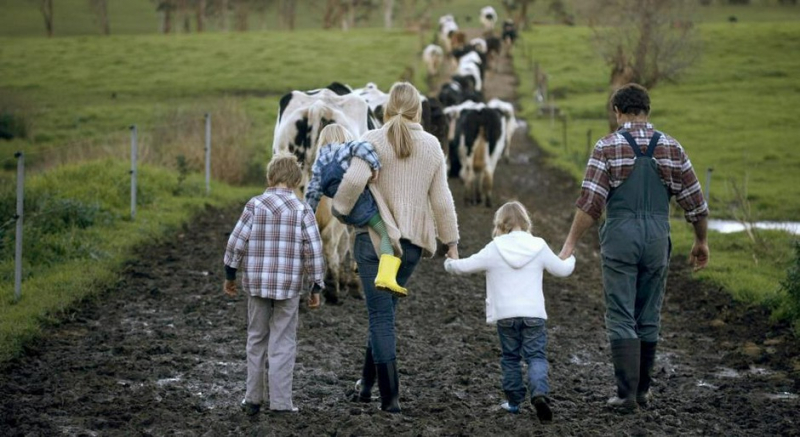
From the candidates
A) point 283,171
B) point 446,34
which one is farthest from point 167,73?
point 283,171

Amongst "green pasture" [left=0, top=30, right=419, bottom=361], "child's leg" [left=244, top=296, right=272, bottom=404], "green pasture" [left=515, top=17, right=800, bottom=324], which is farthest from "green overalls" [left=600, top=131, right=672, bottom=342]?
"green pasture" [left=0, top=30, right=419, bottom=361]

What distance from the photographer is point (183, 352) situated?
30.4ft

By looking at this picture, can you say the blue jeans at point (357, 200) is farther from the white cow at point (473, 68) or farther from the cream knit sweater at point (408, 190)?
the white cow at point (473, 68)

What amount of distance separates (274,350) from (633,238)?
2615 millimetres

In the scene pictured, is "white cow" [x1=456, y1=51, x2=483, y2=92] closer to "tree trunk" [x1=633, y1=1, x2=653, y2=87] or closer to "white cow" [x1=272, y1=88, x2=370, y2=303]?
"tree trunk" [x1=633, y1=1, x2=653, y2=87]

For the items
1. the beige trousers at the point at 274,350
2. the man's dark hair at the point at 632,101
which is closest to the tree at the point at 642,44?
the man's dark hair at the point at 632,101

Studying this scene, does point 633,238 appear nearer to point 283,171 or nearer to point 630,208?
point 630,208

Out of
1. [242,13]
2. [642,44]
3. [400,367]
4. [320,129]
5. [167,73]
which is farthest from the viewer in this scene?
[242,13]

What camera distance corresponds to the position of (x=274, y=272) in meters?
7.23

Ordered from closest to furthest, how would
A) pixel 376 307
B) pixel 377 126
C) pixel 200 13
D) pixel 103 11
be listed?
pixel 376 307
pixel 377 126
pixel 200 13
pixel 103 11

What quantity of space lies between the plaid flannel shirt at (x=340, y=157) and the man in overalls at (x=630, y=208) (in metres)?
1.52

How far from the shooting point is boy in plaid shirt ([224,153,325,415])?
726 cm

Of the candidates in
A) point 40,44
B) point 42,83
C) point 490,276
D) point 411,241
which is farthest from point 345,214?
point 40,44

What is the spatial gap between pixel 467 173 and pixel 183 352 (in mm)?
11701
